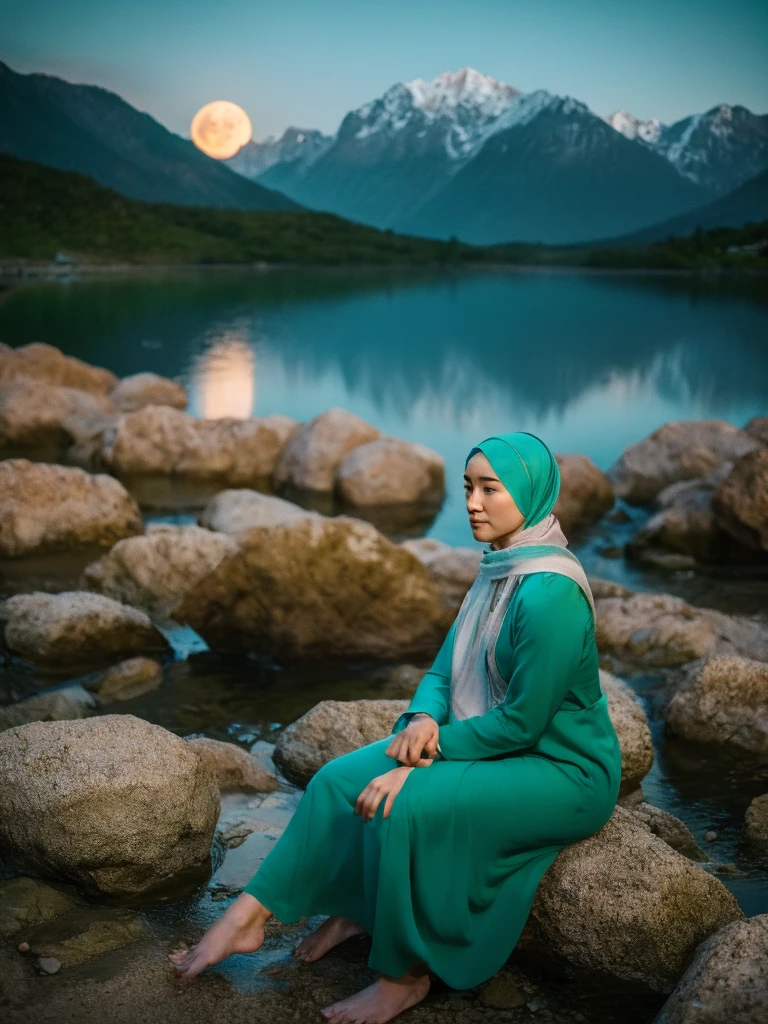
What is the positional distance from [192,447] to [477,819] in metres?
11.7

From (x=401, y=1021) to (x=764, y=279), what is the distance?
75.2m

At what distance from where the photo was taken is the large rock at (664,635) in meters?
7.46

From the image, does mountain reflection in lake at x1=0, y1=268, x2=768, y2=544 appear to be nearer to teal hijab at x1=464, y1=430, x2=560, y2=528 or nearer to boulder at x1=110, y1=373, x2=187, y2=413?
boulder at x1=110, y1=373, x2=187, y2=413

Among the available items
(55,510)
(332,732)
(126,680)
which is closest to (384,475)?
(55,510)

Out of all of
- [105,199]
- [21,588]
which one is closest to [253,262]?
[105,199]

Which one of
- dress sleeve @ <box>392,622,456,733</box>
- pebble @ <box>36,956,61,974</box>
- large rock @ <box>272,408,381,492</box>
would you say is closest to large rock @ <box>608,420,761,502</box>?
large rock @ <box>272,408,381,492</box>

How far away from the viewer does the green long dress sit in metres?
3.19

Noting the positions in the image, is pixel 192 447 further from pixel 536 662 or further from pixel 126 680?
pixel 536 662

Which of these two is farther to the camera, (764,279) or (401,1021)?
(764,279)

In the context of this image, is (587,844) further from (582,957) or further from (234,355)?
(234,355)

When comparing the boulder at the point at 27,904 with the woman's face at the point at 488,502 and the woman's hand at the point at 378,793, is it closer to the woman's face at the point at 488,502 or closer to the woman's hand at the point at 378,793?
the woman's hand at the point at 378,793

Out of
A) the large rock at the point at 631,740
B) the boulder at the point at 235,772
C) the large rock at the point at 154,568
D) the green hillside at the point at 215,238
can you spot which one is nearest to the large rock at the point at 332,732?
the boulder at the point at 235,772

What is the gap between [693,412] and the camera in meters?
24.4

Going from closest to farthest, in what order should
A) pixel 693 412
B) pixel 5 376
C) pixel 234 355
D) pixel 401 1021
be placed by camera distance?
pixel 401 1021, pixel 5 376, pixel 693 412, pixel 234 355
